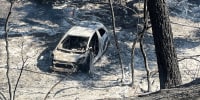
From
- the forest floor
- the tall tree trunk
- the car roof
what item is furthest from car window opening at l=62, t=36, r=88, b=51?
the tall tree trunk

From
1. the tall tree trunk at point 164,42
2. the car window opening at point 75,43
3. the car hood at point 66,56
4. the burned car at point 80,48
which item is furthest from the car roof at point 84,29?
the tall tree trunk at point 164,42

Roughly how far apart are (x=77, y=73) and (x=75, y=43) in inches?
41.2

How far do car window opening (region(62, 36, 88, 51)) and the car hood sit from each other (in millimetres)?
366

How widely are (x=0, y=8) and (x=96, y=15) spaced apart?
4.61 m

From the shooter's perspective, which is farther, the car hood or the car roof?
the car roof

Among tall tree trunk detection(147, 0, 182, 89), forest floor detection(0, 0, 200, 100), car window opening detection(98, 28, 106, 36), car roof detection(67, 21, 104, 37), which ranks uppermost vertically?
tall tree trunk detection(147, 0, 182, 89)

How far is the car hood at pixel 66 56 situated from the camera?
12.1 metres

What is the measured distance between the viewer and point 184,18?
17062 millimetres

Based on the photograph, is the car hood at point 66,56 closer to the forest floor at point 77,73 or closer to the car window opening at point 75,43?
the car window opening at point 75,43

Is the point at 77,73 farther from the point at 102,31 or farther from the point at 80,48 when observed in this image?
the point at 102,31

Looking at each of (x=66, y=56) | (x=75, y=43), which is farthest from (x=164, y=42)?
(x=75, y=43)

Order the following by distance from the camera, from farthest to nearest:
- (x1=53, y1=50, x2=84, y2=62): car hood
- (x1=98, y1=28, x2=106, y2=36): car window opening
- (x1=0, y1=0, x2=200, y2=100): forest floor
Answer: (x1=98, y1=28, x2=106, y2=36): car window opening
(x1=53, y1=50, x2=84, y2=62): car hood
(x1=0, y1=0, x2=200, y2=100): forest floor

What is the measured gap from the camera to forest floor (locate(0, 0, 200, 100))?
11.3 meters

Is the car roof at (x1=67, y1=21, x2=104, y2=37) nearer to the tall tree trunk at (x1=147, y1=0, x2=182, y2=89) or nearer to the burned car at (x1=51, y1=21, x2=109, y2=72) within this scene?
the burned car at (x1=51, y1=21, x2=109, y2=72)
